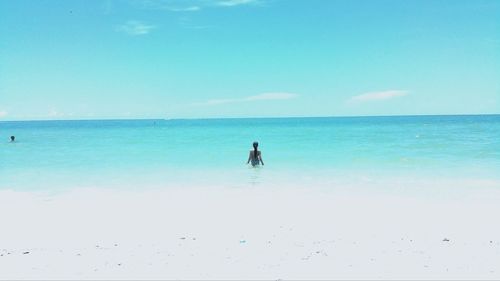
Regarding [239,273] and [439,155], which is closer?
[239,273]

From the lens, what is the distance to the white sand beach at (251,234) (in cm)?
512

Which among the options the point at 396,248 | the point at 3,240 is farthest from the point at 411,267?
the point at 3,240

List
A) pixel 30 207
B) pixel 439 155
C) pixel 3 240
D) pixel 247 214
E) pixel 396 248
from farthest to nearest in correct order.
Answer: pixel 439 155, pixel 30 207, pixel 247 214, pixel 3 240, pixel 396 248

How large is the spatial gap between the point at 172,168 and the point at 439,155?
11.4 meters

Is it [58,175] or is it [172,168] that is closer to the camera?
[58,175]

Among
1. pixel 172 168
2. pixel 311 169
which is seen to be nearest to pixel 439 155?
pixel 311 169

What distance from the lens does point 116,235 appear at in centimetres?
697

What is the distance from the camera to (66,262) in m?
5.46

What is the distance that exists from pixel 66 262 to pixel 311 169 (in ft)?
34.4

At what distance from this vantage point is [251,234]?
6.85 metres

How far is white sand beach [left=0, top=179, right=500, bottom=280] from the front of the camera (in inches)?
202

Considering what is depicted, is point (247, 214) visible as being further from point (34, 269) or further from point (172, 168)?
point (172, 168)

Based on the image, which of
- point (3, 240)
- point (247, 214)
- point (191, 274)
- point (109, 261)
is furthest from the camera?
point (247, 214)

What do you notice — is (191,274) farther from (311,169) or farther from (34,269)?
(311,169)
